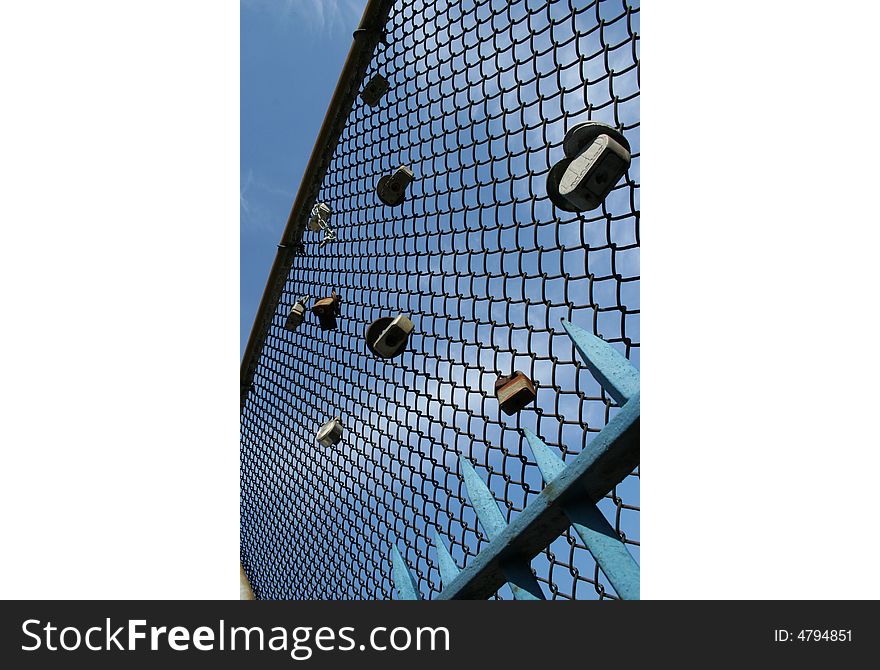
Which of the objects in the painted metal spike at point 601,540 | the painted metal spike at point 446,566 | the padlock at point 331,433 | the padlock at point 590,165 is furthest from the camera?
the padlock at point 331,433

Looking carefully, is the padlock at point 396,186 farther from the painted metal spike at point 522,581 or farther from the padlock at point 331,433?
the painted metal spike at point 522,581

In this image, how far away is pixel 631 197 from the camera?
40.2 inches

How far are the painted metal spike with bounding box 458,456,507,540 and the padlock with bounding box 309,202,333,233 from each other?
4.90 ft

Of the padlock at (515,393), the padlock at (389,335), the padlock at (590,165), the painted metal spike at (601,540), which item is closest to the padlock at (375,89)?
the padlock at (389,335)

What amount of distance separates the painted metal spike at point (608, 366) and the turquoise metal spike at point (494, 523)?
38cm

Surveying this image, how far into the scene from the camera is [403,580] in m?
1.37

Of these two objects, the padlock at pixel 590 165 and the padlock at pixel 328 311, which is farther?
the padlock at pixel 328 311

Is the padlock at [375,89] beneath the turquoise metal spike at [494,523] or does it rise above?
above

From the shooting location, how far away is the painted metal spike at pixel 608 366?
0.80 metres

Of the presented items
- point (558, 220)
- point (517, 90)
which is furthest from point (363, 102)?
point (558, 220)

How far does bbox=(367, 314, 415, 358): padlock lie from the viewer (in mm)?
1506

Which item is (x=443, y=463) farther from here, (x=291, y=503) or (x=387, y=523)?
(x=291, y=503)

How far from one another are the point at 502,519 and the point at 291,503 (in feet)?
6.05
